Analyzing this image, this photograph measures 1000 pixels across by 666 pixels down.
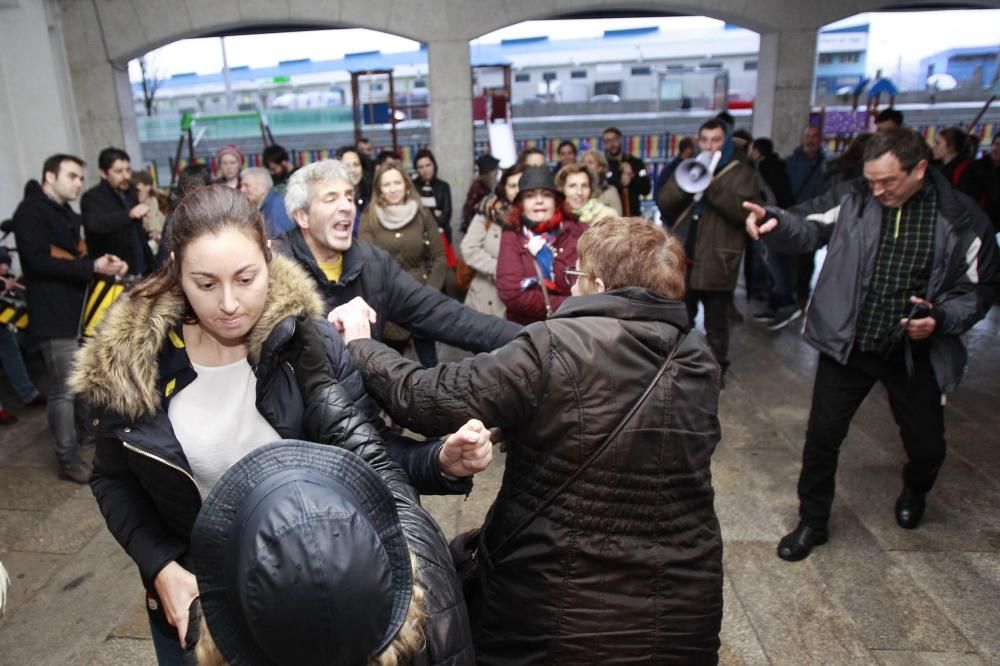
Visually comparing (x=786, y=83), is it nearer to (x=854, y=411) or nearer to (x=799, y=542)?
(x=854, y=411)

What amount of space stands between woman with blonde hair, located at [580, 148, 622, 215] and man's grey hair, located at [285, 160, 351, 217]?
3576mm

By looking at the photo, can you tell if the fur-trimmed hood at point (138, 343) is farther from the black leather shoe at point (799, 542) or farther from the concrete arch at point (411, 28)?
the concrete arch at point (411, 28)

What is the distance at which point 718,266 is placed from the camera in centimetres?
591

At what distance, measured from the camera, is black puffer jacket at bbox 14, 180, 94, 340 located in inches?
189

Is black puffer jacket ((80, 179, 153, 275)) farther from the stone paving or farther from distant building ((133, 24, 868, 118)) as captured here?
distant building ((133, 24, 868, 118))

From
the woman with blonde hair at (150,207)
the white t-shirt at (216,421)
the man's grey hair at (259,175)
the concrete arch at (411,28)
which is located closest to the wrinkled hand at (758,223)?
the white t-shirt at (216,421)

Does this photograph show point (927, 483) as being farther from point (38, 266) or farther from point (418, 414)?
point (38, 266)

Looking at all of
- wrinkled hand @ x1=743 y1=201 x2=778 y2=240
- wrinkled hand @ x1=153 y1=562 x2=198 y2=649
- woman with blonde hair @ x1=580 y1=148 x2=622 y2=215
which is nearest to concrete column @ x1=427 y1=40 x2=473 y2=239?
woman with blonde hair @ x1=580 y1=148 x2=622 y2=215

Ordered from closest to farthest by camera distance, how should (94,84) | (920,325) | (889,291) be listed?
(920,325) < (889,291) < (94,84)

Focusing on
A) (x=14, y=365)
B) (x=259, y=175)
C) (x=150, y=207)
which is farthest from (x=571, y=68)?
(x=14, y=365)

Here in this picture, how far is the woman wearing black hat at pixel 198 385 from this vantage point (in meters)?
1.75

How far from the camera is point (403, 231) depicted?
5.46m

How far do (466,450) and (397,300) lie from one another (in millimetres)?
1384

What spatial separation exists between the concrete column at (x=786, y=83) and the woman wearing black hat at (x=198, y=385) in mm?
9330
